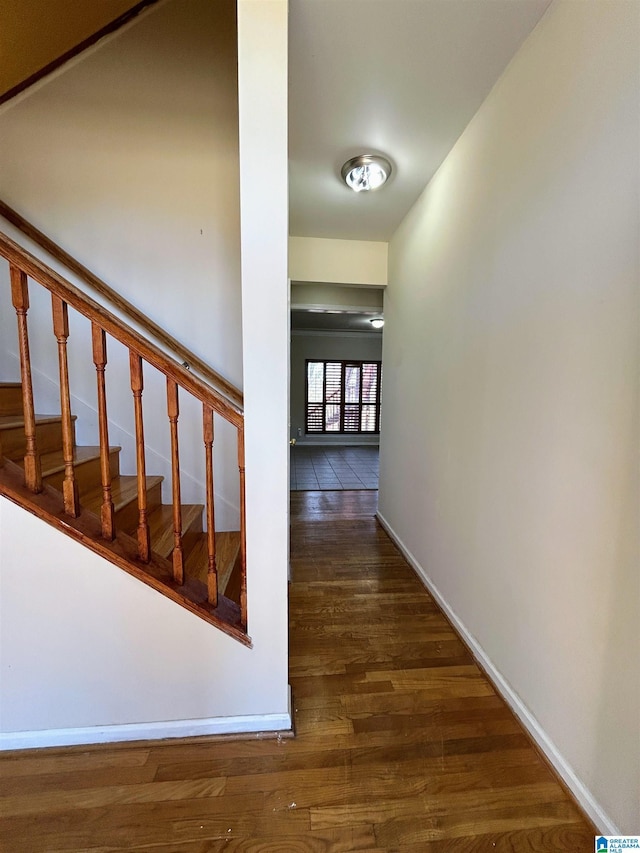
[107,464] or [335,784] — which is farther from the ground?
[107,464]

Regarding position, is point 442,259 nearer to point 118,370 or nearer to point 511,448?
point 511,448

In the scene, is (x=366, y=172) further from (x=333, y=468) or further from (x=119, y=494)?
(x=333, y=468)

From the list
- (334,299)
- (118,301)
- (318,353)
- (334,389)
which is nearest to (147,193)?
(118,301)

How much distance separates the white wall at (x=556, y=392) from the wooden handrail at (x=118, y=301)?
1329 mm

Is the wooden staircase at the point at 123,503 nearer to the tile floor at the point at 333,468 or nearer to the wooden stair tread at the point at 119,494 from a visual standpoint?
the wooden stair tread at the point at 119,494

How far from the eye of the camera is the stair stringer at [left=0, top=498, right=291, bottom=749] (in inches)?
45.4

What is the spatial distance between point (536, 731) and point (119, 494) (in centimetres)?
198

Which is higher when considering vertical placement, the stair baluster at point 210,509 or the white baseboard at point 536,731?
the stair baluster at point 210,509

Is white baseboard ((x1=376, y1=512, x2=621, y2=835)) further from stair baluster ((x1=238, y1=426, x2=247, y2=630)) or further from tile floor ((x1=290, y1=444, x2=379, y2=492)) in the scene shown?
tile floor ((x1=290, y1=444, x2=379, y2=492))

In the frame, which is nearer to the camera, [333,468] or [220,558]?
[220,558]

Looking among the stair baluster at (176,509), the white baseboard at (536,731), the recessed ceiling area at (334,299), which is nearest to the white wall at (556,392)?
the white baseboard at (536,731)

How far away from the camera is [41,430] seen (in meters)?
1.71

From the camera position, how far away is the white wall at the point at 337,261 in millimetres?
2895

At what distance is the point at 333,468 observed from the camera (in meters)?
5.55
